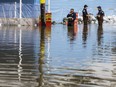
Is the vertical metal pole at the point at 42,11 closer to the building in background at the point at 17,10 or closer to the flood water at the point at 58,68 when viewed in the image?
the building in background at the point at 17,10

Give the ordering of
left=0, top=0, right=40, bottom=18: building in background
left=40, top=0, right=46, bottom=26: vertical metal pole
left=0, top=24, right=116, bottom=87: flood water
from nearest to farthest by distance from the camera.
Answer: left=0, top=24, right=116, bottom=87: flood water < left=40, top=0, right=46, bottom=26: vertical metal pole < left=0, top=0, right=40, bottom=18: building in background

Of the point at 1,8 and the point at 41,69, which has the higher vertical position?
the point at 1,8

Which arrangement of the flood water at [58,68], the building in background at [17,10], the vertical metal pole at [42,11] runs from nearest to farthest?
the flood water at [58,68], the vertical metal pole at [42,11], the building in background at [17,10]

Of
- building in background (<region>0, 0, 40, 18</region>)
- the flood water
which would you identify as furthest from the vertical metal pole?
the flood water

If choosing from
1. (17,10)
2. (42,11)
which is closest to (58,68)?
(42,11)

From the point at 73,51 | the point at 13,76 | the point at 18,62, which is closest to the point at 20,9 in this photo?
the point at 73,51

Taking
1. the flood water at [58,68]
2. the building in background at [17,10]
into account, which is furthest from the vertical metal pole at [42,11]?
the flood water at [58,68]

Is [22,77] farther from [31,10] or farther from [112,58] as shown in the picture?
[31,10]

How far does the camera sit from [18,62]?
456 inches

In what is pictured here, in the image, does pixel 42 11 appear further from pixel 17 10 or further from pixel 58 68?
pixel 58 68

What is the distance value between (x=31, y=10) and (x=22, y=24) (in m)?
3.16

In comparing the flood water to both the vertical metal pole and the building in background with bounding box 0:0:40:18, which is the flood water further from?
the building in background with bounding box 0:0:40:18

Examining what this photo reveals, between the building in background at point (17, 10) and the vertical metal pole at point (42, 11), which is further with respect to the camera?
the building in background at point (17, 10)

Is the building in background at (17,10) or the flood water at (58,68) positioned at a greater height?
the building in background at (17,10)
